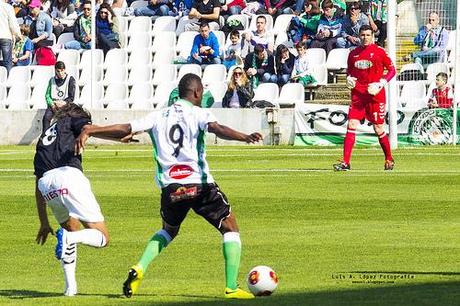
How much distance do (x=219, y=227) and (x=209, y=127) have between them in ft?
2.62

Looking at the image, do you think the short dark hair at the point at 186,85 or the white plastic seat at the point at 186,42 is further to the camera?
the white plastic seat at the point at 186,42

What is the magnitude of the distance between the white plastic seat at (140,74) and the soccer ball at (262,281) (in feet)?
86.1

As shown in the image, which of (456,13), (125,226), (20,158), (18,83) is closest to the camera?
(125,226)

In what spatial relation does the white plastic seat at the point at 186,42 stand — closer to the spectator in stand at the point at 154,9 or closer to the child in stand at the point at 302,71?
the spectator in stand at the point at 154,9

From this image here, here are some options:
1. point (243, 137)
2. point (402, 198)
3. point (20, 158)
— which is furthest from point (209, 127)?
point (20, 158)

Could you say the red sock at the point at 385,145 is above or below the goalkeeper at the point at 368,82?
below

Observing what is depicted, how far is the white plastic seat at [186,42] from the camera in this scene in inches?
1468

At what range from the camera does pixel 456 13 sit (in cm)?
3403

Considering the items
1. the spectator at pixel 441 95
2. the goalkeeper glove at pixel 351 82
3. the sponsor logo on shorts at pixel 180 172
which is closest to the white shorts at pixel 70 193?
the sponsor logo on shorts at pixel 180 172

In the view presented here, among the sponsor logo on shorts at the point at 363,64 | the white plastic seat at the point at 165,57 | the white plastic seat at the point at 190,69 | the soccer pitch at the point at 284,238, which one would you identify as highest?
the white plastic seat at the point at 165,57

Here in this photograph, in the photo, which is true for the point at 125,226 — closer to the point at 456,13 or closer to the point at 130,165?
the point at 130,165

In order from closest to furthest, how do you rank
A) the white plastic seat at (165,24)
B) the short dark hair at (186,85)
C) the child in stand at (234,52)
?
the short dark hair at (186,85), the child in stand at (234,52), the white plastic seat at (165,24)

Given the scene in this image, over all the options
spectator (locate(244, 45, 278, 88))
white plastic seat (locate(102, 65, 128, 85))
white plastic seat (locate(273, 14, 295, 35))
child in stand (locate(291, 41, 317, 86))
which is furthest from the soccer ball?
white plastic seat (locate(102, 65, 128, 85))

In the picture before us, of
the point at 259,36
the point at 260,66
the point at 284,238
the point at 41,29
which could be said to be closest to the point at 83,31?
the point at 41,29
